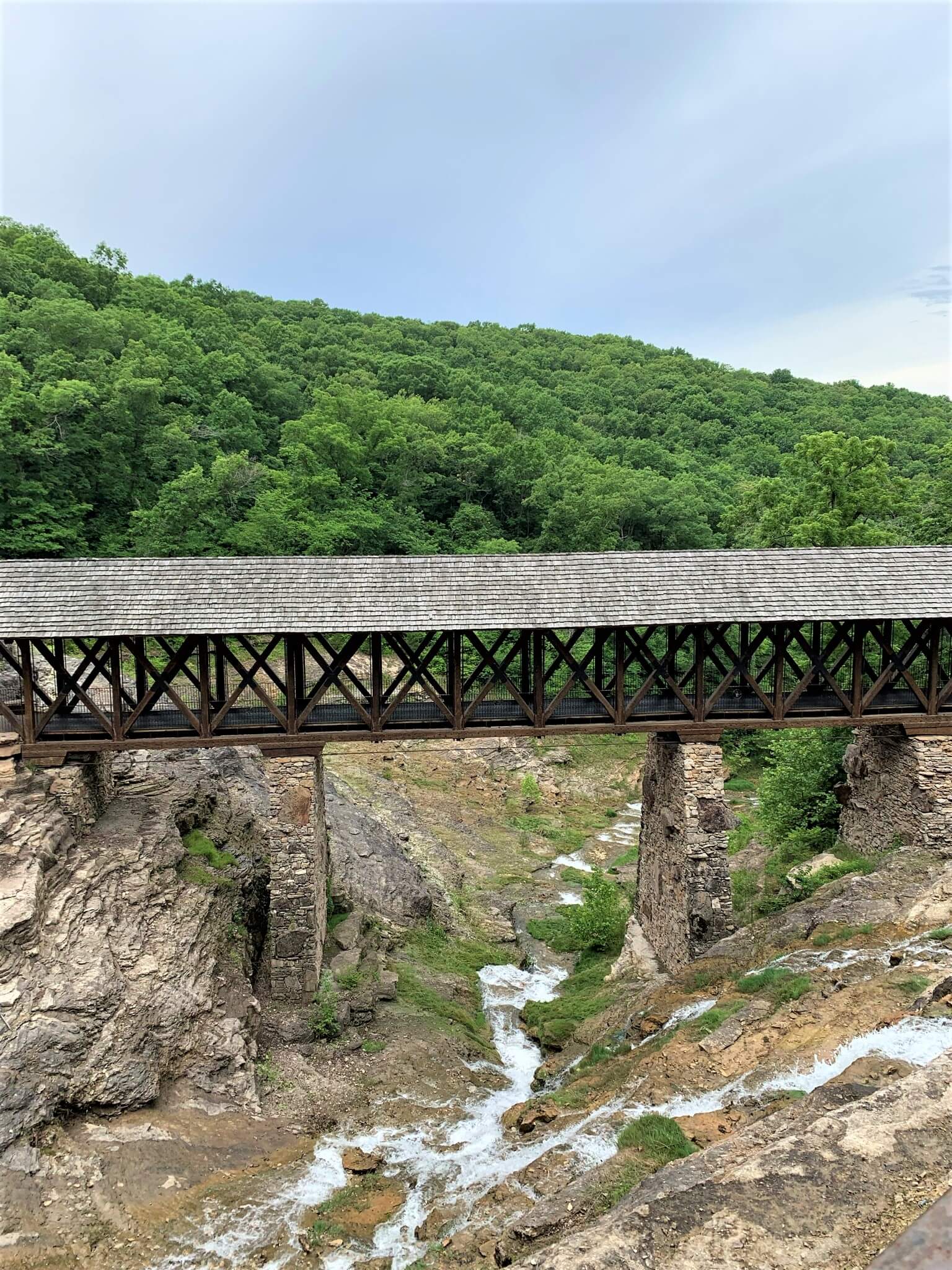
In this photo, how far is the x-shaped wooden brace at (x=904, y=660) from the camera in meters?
15.4

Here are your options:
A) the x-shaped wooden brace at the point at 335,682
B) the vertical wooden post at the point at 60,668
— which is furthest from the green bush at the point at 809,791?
the vertical wooden post at the point at 60,668

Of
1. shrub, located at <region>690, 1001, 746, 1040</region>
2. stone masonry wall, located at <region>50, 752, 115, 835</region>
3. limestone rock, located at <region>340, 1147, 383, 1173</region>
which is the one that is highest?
stone masonry wall, located at <region>50, 752, 115, 835</region>

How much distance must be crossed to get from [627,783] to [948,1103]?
88.6 ft

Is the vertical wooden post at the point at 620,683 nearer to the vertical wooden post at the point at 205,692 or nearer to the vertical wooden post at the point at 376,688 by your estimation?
the vertical wooden post at the point at 376,688

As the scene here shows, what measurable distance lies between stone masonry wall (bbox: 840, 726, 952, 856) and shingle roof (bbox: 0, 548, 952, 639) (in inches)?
119

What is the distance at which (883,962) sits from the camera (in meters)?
11.1

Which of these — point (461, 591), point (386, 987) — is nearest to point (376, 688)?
point (461, 591)

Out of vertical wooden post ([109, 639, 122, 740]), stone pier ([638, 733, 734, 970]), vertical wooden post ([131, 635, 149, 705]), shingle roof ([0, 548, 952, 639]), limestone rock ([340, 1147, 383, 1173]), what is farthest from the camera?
stone pier ([638, 733, 734, 970])

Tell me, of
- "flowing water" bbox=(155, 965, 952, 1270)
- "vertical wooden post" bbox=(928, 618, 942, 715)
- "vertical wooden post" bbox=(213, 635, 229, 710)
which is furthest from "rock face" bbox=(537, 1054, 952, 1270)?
"vertical wooden post" bbox=(213, 635, 229, 710)

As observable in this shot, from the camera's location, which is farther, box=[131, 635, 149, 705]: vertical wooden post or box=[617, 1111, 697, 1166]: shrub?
box=[131, 635, 149, 705]: vertical wooden post

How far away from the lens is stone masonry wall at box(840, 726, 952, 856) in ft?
49.4

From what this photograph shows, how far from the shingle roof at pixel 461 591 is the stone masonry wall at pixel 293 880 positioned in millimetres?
2961

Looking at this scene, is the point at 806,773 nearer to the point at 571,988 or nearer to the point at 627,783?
the point at 571,988

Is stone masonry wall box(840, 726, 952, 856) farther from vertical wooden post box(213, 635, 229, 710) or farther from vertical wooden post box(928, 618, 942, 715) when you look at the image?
vertical wooden post box(213, 635, 229, 710)
